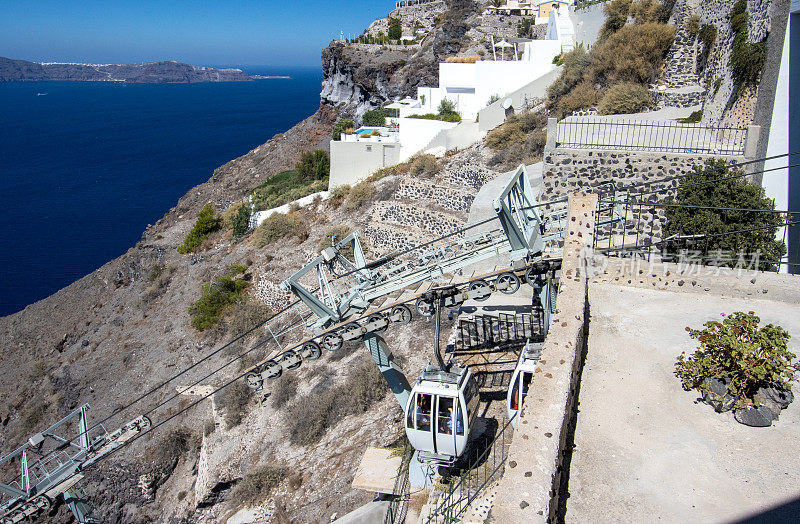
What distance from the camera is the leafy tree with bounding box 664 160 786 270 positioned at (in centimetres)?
1265

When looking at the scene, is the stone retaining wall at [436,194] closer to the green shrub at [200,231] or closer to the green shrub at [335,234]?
the green shrub at [335,234]

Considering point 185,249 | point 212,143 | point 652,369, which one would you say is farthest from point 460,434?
point 212,143

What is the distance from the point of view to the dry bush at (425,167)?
971 inches

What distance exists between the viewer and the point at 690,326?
859cm

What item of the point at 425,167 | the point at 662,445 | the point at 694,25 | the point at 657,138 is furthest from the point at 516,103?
the point at 662,445

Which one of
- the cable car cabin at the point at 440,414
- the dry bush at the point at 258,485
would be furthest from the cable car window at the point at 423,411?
the dry bush at the point at 258,485

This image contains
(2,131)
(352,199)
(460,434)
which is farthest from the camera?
(2,131)

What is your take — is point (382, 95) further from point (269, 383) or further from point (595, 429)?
point (595, 429)

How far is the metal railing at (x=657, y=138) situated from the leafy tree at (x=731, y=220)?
86 cm

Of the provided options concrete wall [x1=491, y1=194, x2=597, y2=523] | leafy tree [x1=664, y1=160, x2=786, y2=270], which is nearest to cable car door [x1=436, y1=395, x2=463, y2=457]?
concrete wall [x1=491, y1=194, x2=597, y2=523]

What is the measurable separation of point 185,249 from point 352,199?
14.5 metres

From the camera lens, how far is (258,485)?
13594 millimetres

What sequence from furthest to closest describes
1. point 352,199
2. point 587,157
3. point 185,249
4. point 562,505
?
point 185,249 → point 352,199 → point 587,157 → point 562,505

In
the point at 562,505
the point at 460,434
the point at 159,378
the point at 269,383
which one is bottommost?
the point at 159,378
